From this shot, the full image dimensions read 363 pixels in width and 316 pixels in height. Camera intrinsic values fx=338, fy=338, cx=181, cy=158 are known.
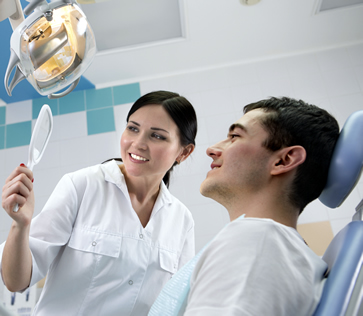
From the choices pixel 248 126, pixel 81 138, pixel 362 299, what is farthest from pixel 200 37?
pixel 362 299

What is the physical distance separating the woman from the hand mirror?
92mm

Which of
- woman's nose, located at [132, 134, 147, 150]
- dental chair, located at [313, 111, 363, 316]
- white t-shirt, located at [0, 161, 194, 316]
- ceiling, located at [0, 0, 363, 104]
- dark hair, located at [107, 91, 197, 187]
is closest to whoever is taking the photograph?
dental chair, located at [313, 111, 363, 316]

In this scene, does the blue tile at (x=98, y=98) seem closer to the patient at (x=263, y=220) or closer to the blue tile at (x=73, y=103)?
the blue tile at (x=73, y=103)

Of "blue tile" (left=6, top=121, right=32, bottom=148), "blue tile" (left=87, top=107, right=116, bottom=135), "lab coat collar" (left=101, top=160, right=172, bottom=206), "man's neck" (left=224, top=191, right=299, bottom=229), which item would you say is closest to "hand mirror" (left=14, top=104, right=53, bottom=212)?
"lab coat collar" (left=101, top=160, right=172, bottom=206)

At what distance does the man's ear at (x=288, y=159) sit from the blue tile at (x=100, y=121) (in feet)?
6.95

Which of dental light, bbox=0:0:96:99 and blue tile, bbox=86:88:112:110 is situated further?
blue tile, bbox=86:88:112:110

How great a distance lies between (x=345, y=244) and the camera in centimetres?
63

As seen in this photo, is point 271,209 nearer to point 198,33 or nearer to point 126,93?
point 198,33

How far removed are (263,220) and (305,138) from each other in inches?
14.7

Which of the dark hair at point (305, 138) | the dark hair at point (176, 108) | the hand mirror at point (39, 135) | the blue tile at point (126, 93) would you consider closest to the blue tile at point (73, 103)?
the blue tile at point (126, 93)

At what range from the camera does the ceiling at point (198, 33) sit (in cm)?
226

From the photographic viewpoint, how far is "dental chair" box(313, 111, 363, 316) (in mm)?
522

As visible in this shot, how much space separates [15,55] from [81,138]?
229 centimetres

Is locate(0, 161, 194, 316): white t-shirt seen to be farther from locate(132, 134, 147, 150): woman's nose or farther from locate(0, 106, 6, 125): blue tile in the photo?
locate(0, 106, 6, 125): blue tile
